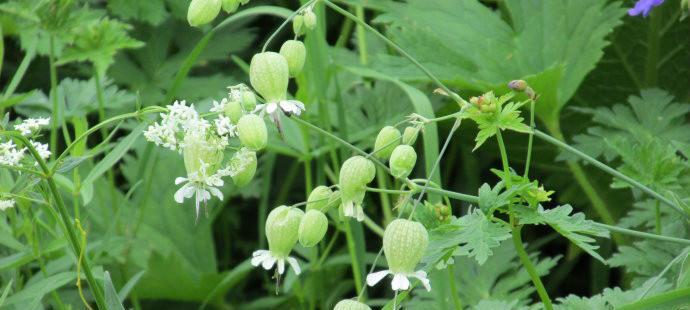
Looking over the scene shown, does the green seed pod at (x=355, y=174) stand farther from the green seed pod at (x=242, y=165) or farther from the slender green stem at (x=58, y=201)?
the slender green stem at (x=58, y=201)

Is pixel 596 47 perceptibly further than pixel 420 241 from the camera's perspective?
Yes

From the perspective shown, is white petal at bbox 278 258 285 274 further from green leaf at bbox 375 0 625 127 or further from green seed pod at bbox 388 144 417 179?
green leaf at bbox 375 0 625 127

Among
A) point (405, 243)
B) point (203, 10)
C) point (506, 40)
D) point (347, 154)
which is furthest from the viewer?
point (506, 40)

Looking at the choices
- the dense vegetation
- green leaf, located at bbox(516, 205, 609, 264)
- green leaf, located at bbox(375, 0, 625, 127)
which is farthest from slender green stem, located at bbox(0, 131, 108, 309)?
green leaf, located at bbox(375, 0, 625, 127)

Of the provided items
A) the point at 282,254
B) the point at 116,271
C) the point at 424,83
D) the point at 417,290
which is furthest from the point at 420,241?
the point at 424,83

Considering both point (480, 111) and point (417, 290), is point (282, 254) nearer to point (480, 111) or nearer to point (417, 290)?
point (480, 111)

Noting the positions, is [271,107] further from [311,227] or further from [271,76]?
[311,227]

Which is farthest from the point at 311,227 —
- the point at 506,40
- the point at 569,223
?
the point at 506,40
